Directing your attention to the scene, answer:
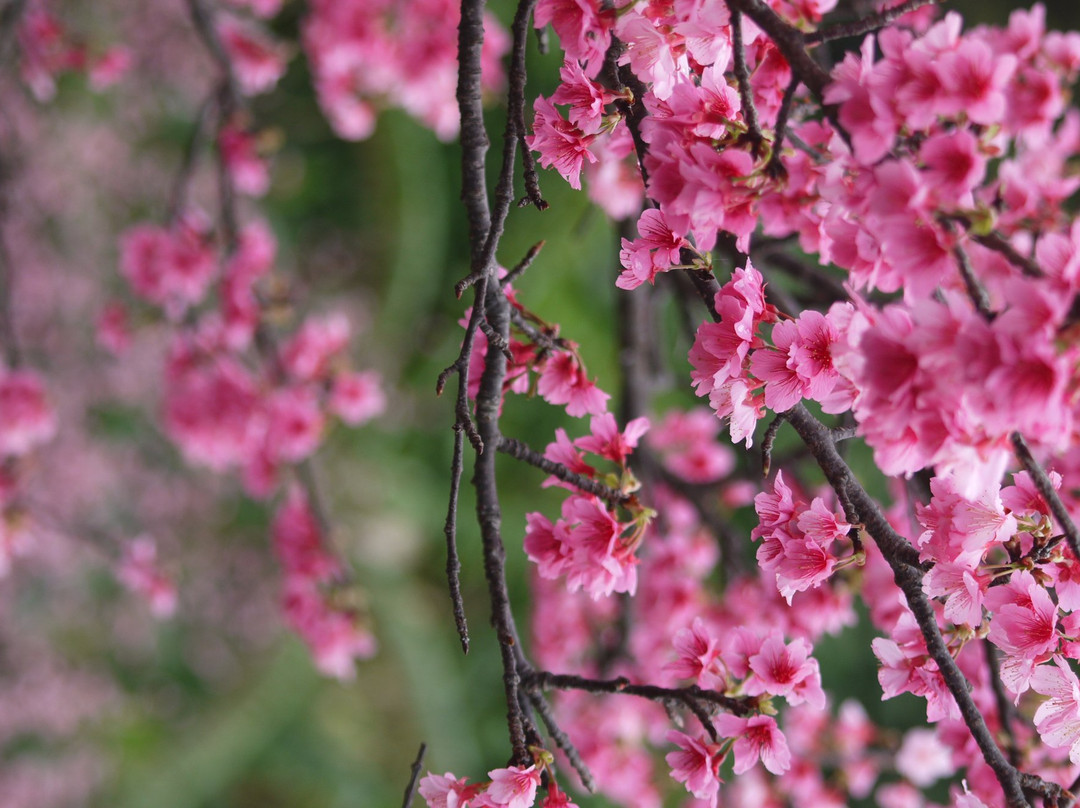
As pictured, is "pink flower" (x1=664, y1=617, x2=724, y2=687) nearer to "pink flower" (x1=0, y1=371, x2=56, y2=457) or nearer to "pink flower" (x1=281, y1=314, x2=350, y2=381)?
"pink flower" (x1=281, y1=314, x2=350, y2=381)

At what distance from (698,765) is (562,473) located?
0.65ft

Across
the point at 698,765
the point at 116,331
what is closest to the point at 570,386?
the point at 698,765

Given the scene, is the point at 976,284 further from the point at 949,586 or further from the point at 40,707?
the point at 40,707

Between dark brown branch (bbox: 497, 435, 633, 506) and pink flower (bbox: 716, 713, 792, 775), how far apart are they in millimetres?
150

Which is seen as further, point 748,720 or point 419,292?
point 419,292

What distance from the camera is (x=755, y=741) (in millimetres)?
452

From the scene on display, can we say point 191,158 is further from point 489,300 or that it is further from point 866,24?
point 866,24

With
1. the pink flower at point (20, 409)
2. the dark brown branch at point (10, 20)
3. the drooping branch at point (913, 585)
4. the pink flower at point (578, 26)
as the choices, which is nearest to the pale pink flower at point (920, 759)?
the drooping branch at point (913, 585)

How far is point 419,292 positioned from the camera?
1.93 m

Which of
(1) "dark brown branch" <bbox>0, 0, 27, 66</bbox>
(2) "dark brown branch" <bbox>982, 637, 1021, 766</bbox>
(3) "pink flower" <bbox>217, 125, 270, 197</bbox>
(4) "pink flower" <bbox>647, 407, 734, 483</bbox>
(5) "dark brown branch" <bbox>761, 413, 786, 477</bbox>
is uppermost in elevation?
(3) "pink flower" <bbox>217, 125, 270, 197</bbox>

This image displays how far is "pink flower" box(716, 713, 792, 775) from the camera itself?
1.46 feet

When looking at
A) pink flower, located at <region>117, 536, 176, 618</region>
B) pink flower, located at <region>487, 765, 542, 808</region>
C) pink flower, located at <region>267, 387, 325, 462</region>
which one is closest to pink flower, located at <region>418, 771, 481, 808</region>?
pink flower, located at <region>487, 765, 542, 808</region>

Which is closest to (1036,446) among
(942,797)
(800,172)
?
(800,172)

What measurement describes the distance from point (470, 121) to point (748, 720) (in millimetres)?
403
